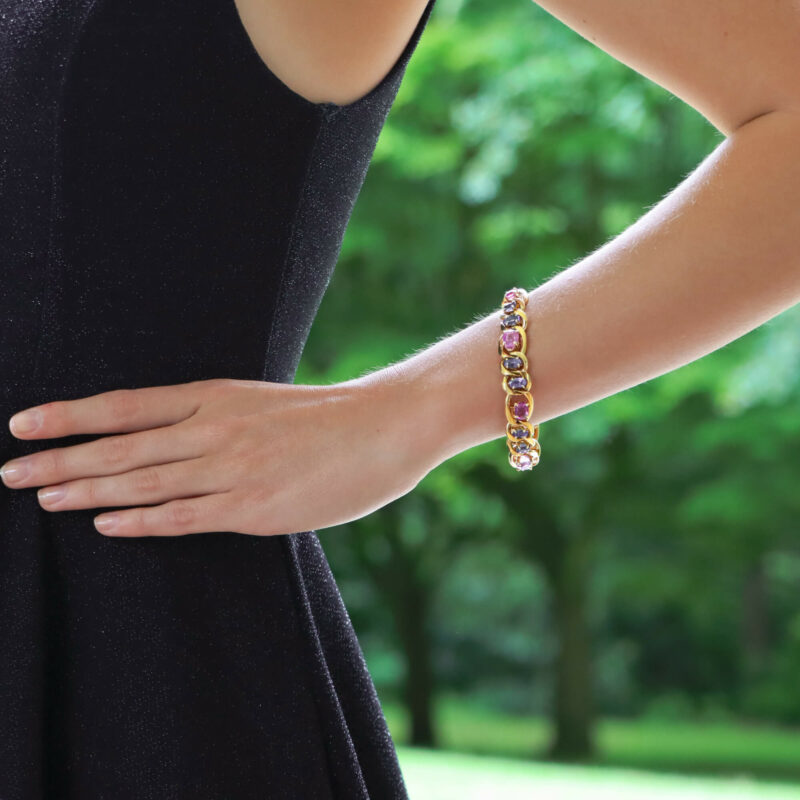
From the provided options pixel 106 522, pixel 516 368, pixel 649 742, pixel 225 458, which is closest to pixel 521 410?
pixel 516 368

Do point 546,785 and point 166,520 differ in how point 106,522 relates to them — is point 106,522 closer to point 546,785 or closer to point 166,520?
point 166,520

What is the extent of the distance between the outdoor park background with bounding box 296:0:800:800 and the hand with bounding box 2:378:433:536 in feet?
18.9

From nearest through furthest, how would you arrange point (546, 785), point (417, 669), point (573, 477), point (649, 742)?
point (546, 785)
point (573, 477)
point (417, 669)
point (649, 742)

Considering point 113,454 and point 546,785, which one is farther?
point 546,785

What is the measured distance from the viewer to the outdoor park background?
8.53 metres

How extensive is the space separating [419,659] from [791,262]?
12.8 m

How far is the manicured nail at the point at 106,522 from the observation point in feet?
2.99

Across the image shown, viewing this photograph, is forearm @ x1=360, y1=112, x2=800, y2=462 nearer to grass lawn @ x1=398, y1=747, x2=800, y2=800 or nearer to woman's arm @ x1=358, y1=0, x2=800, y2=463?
woman's arm @ x1=358, y1=0, x2=800, y2=463

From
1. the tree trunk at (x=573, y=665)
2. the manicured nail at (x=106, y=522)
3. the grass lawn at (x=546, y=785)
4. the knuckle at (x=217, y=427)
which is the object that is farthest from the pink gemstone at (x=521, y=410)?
the tree trunk at (x=573, y=665)

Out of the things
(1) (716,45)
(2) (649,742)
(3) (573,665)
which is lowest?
(1) (716,45)

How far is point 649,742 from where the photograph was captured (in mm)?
14531

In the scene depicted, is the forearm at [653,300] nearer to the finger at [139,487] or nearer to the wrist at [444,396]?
the wrist at [444,396]

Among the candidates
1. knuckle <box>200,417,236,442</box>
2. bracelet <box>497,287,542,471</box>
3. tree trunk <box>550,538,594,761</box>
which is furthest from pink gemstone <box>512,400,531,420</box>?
tree trunk <box>550,538,594,761</box>

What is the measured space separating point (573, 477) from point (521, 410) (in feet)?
36.2
